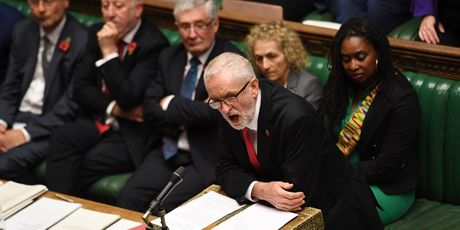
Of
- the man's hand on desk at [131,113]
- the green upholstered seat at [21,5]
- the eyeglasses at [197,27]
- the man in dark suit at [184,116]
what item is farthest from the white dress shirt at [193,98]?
the green upholstered seat at [21,5]

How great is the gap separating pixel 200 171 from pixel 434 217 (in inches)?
45.3

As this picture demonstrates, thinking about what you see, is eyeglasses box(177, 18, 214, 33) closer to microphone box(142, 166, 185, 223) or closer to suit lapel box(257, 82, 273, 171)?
suit lapel box(257, 82, 273, 171)

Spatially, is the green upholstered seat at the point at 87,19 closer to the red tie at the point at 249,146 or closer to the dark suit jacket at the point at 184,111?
the dark suit jacket at the point at 184,111

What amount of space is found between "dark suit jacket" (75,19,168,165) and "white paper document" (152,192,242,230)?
1.28 metres

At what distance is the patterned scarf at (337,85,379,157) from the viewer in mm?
3754

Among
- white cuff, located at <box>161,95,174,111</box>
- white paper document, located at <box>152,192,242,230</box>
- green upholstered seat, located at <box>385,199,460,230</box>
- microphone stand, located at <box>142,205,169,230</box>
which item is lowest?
green upholstered seat, located at <box>385,199,460,230</box>

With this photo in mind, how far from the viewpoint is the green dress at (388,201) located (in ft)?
12.2

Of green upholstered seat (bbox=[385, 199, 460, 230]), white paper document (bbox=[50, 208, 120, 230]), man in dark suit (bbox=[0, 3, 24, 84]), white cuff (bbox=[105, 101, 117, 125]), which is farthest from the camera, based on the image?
man in dark suit (bbox=[0, 3, 24, 84])

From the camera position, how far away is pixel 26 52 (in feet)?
16.1

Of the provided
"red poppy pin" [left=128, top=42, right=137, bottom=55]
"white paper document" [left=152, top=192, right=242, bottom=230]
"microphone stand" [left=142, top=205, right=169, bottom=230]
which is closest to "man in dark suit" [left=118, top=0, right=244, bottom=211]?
"red poppy pin" [left=128, top=42, right=137, bottom=55]

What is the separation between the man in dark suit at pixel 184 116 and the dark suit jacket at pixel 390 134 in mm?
795

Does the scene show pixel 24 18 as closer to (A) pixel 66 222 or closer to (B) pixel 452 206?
(A) pixel 66 222

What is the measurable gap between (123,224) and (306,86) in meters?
1.24

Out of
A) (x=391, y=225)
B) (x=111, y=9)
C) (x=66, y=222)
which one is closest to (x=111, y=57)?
(x=111, y=9)
